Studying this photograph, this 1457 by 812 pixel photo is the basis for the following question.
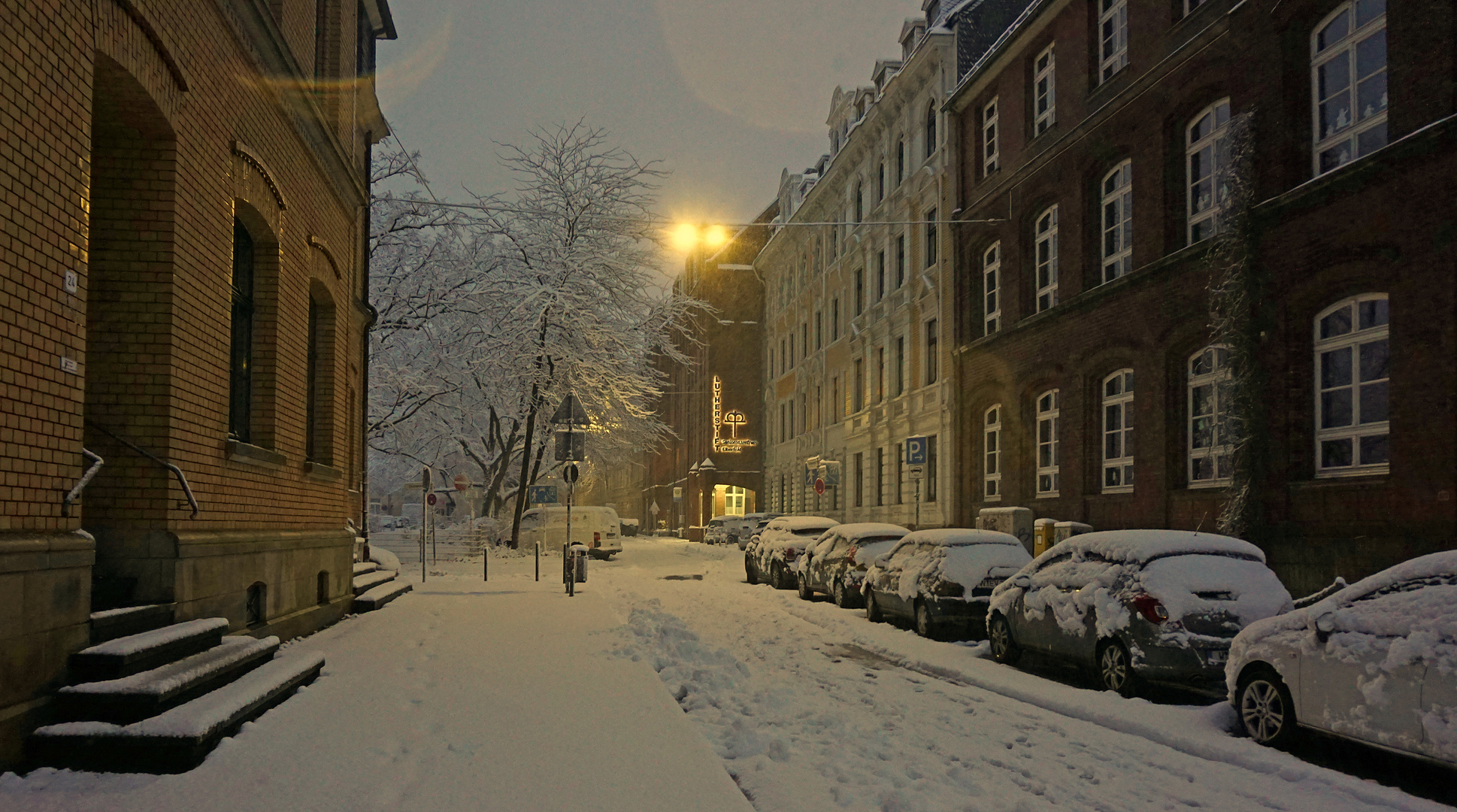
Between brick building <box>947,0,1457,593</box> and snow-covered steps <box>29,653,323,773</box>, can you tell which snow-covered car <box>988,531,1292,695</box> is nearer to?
brick building <box>947,0,1457,593</box>

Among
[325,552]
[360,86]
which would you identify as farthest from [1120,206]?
[325,552]

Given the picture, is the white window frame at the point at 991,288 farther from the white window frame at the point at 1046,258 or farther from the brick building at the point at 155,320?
the brick building at the point at 155,320

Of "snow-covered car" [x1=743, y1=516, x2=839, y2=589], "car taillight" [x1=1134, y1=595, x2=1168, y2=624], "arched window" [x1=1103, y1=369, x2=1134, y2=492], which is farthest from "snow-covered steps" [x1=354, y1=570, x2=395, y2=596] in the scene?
"arched window" [x1=1103, y1=369, x2=1134, y2=492]

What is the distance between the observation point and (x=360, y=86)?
62.4 feet

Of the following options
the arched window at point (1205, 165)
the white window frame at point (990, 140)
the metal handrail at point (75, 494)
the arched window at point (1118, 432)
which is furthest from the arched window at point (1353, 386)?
the metal handrail at point (75, 494)

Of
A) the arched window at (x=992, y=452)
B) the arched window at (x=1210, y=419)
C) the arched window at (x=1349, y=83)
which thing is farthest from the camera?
the arched window at (x=992, y=452)

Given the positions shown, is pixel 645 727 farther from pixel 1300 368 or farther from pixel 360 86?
pixel 360 86

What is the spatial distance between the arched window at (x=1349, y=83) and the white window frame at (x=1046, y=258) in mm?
8086

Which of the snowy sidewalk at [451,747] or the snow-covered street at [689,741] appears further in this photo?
the snow-covered street at [689,741]

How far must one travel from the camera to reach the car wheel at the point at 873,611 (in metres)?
16.9

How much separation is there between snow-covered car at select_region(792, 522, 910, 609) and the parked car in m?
22.5

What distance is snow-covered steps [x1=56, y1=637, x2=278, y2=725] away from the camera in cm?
564

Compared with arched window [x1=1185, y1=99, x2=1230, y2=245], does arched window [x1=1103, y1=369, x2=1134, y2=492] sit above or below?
below

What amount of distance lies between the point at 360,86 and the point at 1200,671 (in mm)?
16591
